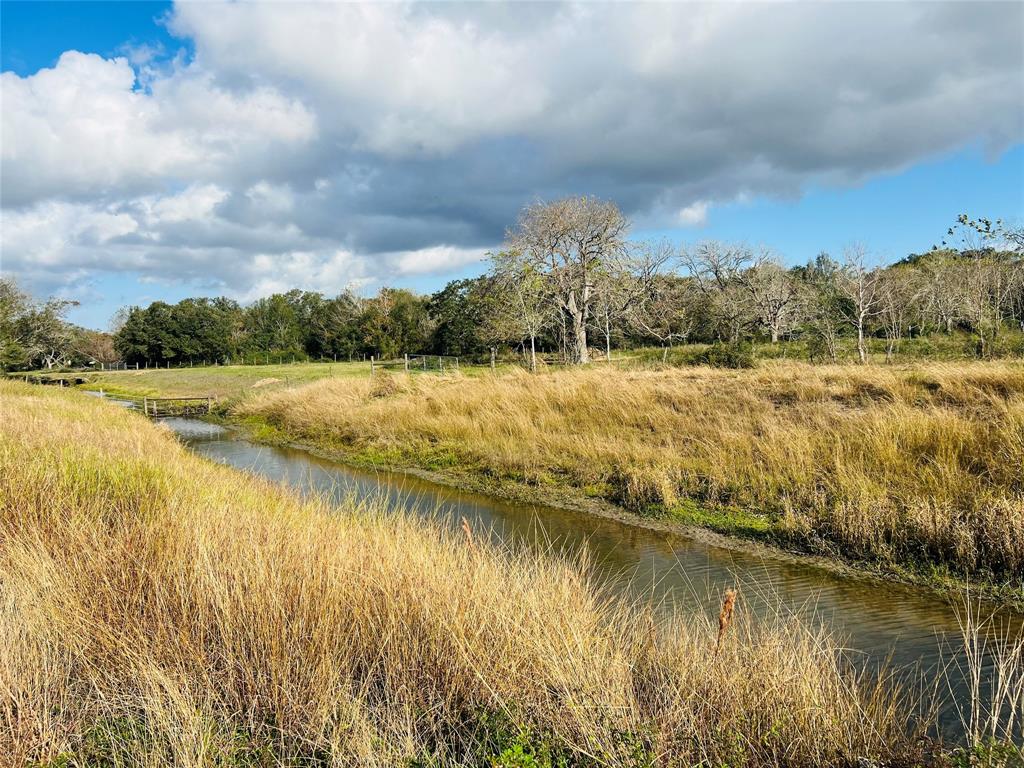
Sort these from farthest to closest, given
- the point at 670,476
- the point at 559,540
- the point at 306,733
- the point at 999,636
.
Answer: the point at 670,476
the point at 559,540
the point at 999,636
the point at 306,733

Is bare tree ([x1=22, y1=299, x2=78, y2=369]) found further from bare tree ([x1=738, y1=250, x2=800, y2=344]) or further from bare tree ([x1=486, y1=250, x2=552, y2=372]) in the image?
bare tree ([x1=738, y1=250, x2=800, y2=344])

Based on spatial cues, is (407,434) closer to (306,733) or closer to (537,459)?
(537,459)

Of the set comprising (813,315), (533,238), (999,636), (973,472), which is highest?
(533,238)

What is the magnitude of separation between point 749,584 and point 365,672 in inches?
185

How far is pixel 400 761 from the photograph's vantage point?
256cm

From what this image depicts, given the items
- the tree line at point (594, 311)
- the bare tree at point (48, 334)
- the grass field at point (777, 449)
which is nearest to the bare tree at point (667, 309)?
the tree line at point (594, 311)

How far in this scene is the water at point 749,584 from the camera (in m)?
5.05

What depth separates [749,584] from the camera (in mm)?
6496

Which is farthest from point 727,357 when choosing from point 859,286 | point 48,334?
point 48,334

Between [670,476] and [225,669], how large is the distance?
25.9 feet

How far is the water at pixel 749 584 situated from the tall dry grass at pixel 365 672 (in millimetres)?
1135

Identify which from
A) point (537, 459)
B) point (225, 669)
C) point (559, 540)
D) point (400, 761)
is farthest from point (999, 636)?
point (537, 459)

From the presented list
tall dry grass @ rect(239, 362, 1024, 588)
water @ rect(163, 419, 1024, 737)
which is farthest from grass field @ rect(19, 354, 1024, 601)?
water @ rect(163, 419, 1024, 737)

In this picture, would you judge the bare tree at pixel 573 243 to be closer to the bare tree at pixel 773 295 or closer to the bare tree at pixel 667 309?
the bare tree at pixel 667 309
